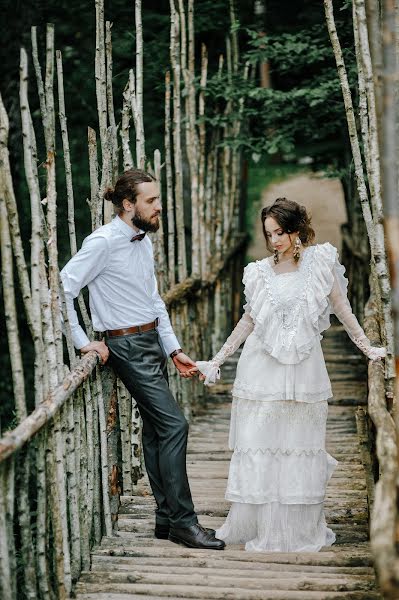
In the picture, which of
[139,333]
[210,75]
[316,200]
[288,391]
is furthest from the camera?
[316,200]

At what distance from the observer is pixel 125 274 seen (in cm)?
318

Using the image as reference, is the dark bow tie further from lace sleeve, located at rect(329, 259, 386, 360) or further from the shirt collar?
lace sleeve, located at rect(329, 259, 386, 360)

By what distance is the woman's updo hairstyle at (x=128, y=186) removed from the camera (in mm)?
3191

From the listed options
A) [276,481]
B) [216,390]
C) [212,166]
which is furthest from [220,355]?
[212,166]

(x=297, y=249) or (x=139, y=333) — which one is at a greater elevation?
(x=297, y=249)

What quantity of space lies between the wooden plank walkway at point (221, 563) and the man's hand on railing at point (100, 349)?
68 cm

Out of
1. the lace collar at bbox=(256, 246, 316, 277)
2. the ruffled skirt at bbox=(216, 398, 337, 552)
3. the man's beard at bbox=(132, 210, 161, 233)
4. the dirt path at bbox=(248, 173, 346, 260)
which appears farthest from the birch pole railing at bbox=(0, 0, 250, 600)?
the dirt path at bbox=(248, 173, 346, 260)

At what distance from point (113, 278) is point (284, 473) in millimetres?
932

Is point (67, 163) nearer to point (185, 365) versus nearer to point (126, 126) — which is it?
point (126, 126)

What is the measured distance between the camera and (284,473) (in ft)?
10.3

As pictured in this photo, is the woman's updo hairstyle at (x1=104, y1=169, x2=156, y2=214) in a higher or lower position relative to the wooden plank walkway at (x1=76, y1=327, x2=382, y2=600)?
higher

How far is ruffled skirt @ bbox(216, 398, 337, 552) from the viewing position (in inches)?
123

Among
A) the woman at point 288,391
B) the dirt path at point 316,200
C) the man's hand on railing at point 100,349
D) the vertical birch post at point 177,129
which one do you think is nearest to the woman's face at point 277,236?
the woman at point 288,391

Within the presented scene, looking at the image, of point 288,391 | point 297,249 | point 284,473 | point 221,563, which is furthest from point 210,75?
point 221,563
